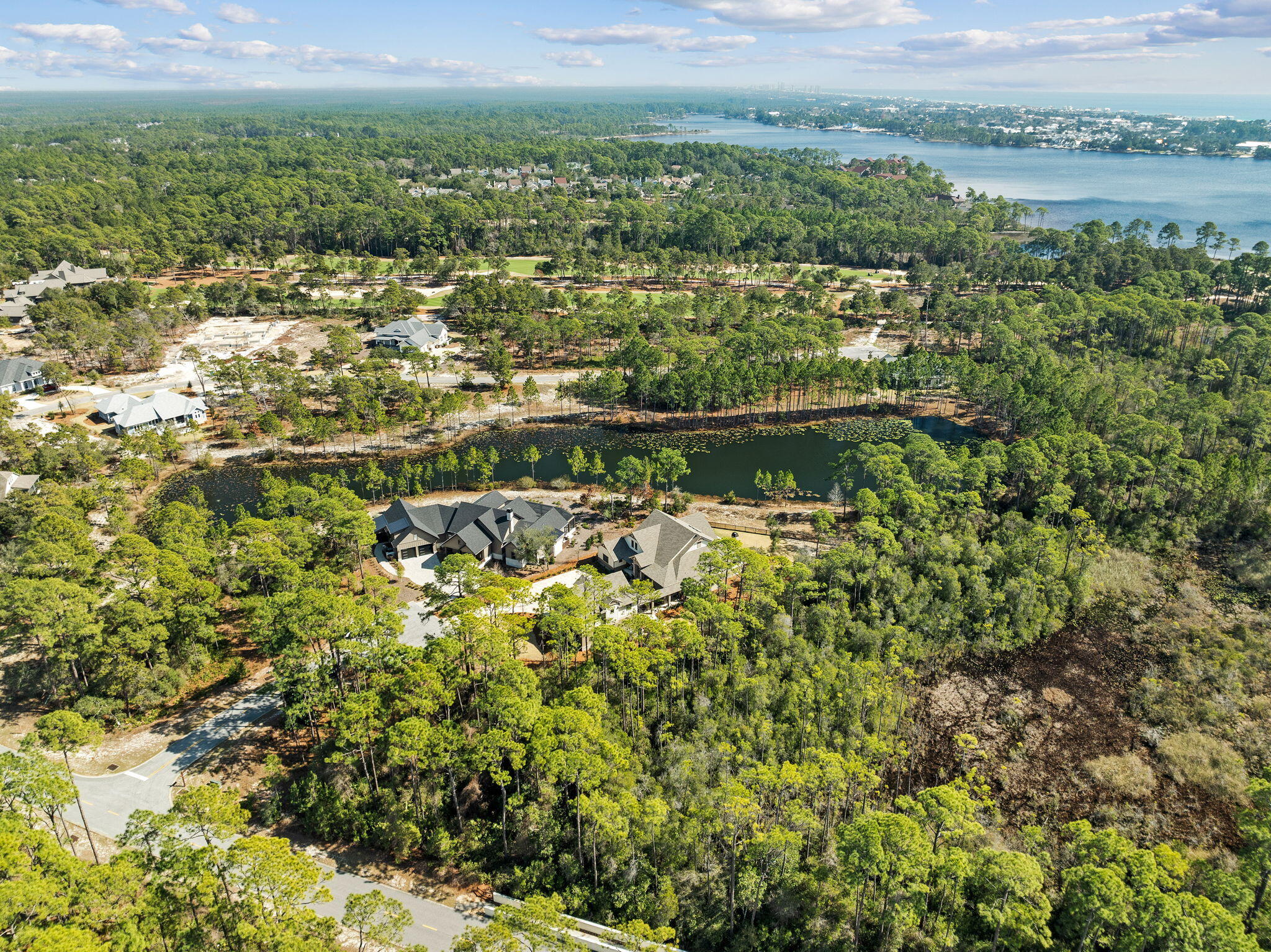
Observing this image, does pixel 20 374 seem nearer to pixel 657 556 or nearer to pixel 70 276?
pixel 70 276

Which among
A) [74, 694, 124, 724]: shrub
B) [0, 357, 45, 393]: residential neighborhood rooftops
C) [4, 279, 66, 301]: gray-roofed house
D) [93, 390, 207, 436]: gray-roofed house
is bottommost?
[74, 694, 124, 724]: shrub

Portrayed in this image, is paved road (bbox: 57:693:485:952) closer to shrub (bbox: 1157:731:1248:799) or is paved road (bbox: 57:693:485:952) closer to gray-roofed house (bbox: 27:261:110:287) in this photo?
shrub (bbox: 1157:731:1248:799)

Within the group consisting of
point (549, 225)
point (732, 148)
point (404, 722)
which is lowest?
point (404, 722)

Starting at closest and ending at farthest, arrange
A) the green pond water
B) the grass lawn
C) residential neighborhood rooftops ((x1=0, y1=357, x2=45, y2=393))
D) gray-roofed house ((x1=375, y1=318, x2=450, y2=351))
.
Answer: the green pond water < residential neighborhood rooftops ((x1=0, y1=357, x2=45, y2=393)) < gray-roofed house ((x1=375, y1=318, x2=450, y2=351)) < the grass lawn

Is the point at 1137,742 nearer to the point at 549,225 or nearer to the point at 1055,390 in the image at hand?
the point at 1055,390

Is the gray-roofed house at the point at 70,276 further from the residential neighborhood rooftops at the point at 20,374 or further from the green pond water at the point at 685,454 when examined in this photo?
the green pond water at the point at 685,454

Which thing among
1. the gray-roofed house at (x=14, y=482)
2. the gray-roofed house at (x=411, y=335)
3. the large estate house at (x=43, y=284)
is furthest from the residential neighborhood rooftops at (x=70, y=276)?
the gray-roofed house at (x=14, y=482)

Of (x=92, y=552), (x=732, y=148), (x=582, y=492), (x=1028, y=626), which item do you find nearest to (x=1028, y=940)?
(x=1028, y=626)

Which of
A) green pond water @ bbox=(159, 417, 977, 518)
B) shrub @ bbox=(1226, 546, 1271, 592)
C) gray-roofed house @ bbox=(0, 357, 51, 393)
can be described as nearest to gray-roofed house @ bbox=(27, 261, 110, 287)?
gray-roofed house @ bbox=(0, 357, 51, 393)
